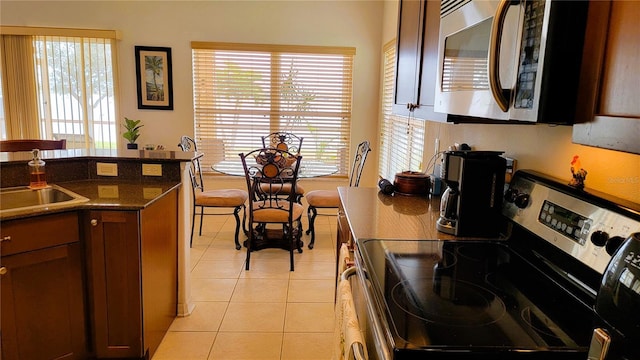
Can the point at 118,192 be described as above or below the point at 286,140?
below

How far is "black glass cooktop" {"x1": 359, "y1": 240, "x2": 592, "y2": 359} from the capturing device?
2.80 feet

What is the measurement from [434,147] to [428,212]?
901 millimetres

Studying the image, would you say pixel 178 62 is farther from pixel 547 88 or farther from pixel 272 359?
pixel 547 88

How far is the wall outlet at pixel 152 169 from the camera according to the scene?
Result: 2537 millimetres

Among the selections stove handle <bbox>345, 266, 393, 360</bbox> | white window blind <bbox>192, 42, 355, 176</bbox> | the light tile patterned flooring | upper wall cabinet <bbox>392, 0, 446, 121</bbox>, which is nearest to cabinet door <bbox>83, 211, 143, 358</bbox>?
the light tile patterned flooring

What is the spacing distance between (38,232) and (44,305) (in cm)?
37

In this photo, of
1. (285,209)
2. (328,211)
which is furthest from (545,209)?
(328,211)

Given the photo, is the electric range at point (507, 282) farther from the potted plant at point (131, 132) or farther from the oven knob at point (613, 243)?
the potted plant at point (131, 132)

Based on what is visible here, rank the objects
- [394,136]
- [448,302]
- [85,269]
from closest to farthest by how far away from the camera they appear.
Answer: [448,302], [85,269], [394,136]

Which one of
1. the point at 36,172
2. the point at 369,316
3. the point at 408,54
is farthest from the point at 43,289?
the point at 408,54

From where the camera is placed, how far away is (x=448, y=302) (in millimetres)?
1045

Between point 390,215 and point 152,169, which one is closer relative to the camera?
point 390,215

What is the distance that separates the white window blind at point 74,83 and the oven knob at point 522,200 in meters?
4.82

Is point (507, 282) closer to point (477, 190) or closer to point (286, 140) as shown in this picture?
point (477, 190)
